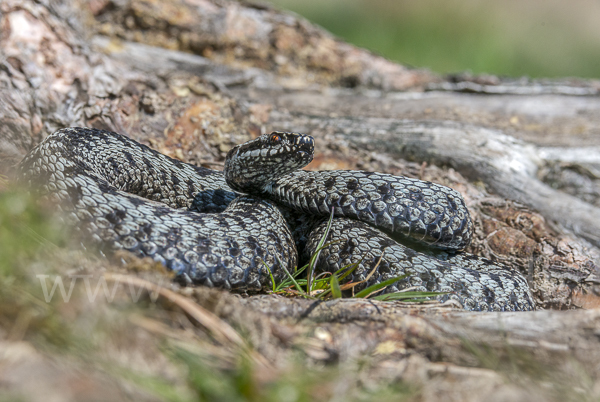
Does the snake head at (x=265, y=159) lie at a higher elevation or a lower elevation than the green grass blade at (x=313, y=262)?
higher

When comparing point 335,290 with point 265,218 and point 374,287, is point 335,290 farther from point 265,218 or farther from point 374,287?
point 265,218

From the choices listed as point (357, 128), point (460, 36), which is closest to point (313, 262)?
point (357, 128)

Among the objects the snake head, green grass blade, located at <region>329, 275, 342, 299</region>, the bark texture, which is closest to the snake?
the snake head

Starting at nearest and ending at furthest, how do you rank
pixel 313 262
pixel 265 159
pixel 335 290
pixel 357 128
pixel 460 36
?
1. pixel 335 290
2. pixel 313 262
3. pixel 265 159
4. pixel 357 128
5. pixel 460 36

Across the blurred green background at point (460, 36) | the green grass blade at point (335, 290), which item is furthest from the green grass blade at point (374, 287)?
the blurred green background at point (460, 36)

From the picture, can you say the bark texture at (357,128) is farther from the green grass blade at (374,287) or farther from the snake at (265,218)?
the snake at (265,218)

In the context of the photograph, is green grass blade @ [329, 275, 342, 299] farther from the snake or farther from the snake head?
the snake head
